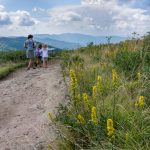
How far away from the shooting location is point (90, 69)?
10.9 meters

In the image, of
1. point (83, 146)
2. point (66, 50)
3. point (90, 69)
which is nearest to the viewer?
point (83, 146)

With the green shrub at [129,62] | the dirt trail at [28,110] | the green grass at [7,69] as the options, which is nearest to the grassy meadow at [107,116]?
the green shrub at [129,62]

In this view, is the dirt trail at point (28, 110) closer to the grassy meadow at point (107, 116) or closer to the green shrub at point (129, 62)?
the grassy meadow at point (107, 116)

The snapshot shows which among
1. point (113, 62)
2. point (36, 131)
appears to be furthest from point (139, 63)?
point (36, 131)

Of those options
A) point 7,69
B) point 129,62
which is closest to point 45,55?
point 7,69

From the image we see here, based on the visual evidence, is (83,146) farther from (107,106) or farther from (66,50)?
(66,50)

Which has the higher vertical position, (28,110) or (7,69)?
(28,110)

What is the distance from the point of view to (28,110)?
9.73 m

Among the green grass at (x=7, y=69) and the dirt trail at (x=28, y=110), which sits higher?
the dirt trail at (x=28, y=110)

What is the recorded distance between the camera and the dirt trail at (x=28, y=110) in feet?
23.1

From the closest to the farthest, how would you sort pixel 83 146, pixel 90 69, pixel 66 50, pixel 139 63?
pixel 83 146 → pixel 139 63 → pixel 90 69 → pixel 66 50

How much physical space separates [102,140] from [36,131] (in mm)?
2263

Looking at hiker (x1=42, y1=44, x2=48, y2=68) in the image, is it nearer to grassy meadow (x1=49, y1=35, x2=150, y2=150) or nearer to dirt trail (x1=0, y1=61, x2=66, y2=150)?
dirt trail (x1=0, y1=61, x2=66, y2=150)

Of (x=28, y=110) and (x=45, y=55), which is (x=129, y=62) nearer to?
(x=28, y=110)
